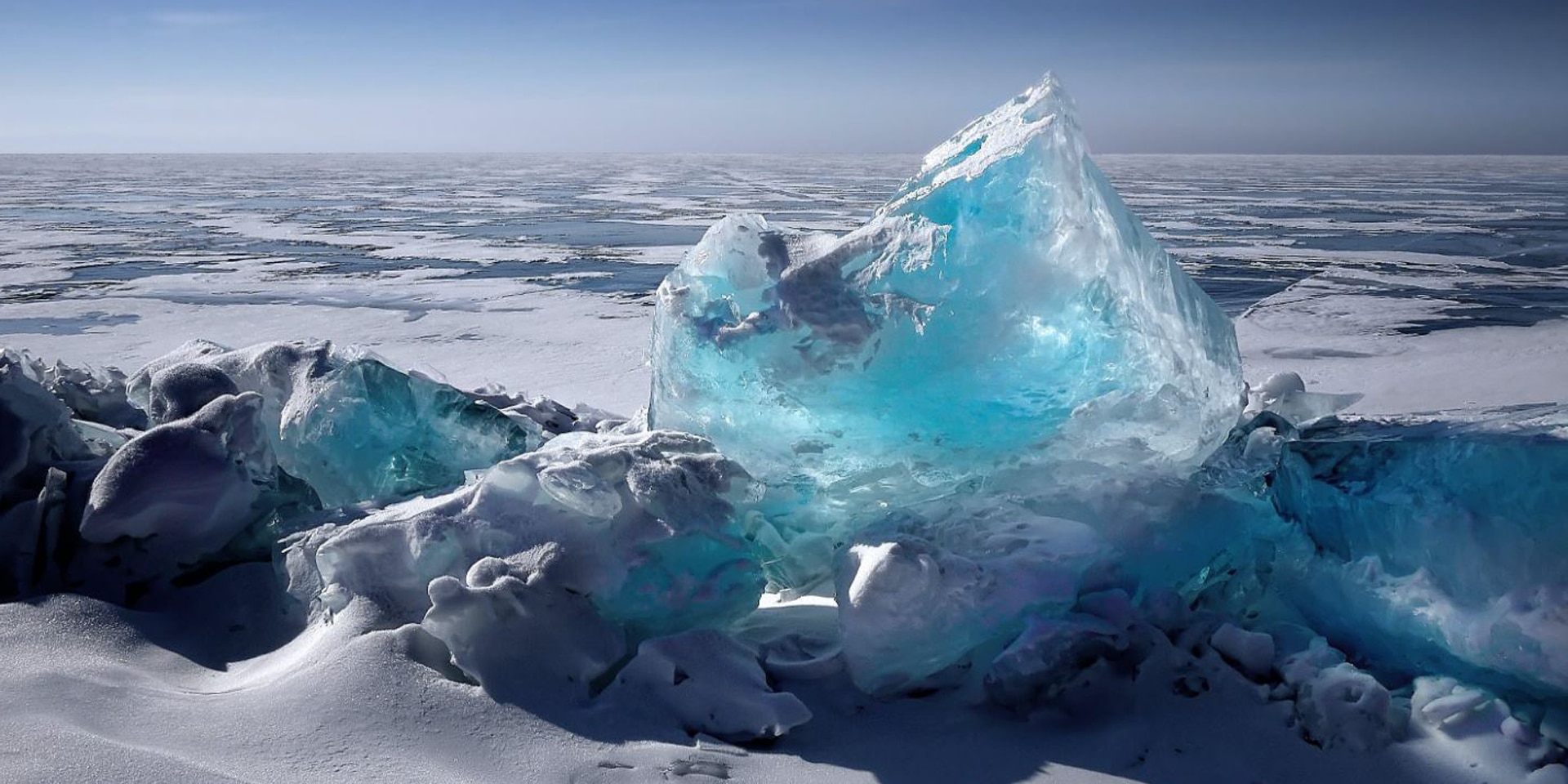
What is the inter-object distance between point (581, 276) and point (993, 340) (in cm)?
735

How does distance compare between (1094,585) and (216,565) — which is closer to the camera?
(1094,585)

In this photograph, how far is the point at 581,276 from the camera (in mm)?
9398

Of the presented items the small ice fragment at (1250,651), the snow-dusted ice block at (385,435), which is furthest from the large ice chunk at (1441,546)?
the snow-dusted ice block at (385,435)

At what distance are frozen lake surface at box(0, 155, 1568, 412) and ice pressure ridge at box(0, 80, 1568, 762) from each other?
212cm

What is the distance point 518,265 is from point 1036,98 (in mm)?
8239

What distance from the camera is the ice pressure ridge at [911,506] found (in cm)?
197

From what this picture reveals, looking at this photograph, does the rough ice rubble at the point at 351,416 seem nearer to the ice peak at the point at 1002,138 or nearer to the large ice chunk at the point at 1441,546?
the ice peak at the point at 1002,138

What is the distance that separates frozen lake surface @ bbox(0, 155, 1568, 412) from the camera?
225 inches

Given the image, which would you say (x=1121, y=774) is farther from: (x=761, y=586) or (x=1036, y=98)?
(x=1036, y=98)

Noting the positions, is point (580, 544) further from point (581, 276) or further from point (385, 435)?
point (581, 276)

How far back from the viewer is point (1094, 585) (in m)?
2.24

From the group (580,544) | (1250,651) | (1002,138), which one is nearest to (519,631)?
(580,544)

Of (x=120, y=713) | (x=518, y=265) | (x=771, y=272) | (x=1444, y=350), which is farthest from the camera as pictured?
(x=518, y=265)

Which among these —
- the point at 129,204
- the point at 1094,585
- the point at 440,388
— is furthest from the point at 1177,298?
the point at 129,204
